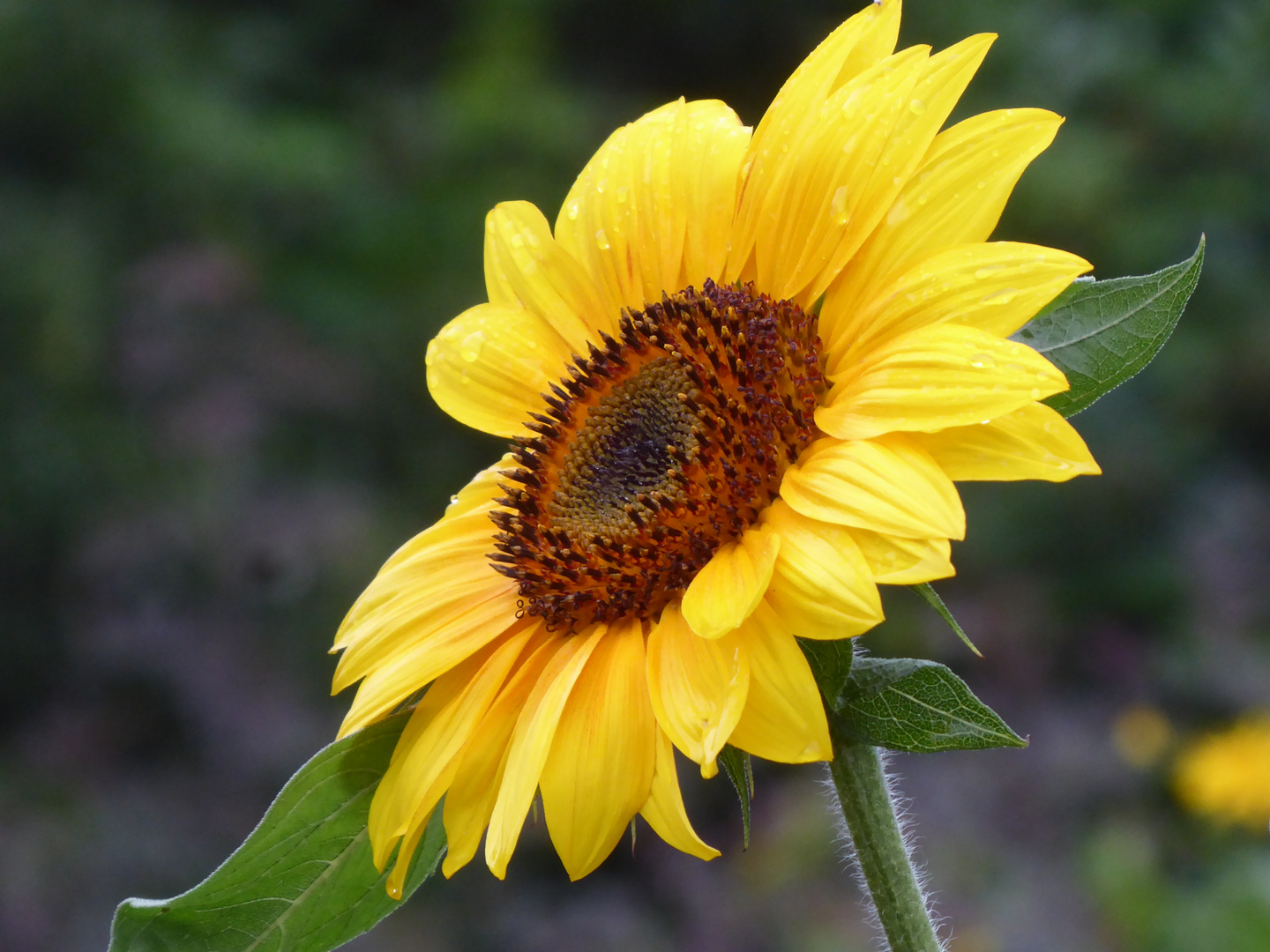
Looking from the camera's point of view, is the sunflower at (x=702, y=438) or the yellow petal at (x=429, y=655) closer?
the sunflower at (x=702, y=438)

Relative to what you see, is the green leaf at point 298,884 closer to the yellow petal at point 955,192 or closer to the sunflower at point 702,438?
the sunflower at point 702,438

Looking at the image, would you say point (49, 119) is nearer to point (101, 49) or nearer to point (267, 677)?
point (101, 49)

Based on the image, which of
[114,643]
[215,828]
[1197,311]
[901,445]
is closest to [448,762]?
[901,445]

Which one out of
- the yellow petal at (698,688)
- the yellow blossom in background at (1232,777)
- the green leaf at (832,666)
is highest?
the yellow petal at (698,688)

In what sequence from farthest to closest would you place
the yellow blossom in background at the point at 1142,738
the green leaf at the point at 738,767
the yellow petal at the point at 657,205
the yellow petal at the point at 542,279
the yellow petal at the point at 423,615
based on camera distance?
the yellow blossom in background at the point at 1142,738, the yellow petal at the point at 542,279, the yellow petal at the point at 657,205, the yellow petal at the point at 423,615, the green leaf at the point at 738,767

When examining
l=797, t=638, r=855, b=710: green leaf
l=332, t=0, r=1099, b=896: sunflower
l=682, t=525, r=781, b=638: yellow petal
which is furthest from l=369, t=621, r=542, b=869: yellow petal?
l=797, t=638, r=855, b=710: green leaf

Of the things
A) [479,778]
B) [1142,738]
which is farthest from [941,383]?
[1142,738]

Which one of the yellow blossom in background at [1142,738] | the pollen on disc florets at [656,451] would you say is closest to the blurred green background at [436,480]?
the yellow blossom in background at [1142,738]

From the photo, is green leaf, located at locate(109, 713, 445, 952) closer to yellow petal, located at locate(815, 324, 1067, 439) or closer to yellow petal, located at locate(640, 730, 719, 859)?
yellow petal, located at locate(640, 730, 719, 859)
